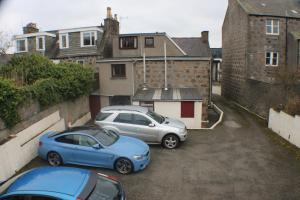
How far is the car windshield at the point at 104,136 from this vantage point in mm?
11500

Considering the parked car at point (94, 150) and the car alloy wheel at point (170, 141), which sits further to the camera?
the car alloy wheel at point (170, 141)

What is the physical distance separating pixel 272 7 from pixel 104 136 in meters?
25.1

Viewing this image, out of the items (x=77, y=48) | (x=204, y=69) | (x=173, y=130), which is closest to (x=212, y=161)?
(x=173, y=130)

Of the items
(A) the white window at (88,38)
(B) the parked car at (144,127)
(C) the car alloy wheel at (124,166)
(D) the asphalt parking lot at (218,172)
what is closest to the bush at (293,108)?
(D) the asphalt parking lot at (218,172)

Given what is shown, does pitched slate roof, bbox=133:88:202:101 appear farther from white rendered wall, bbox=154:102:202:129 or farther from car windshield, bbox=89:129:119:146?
car windshield, bbox=89:129:119:146

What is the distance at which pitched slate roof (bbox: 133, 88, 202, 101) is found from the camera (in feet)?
61.4

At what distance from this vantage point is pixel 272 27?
92.8ft

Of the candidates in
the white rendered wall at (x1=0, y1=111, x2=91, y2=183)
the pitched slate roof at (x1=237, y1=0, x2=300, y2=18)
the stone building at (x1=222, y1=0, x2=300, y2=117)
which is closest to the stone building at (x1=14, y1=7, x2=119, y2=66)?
the white rendered wall at (x1=0, y1=111, x2=91, y2=183)

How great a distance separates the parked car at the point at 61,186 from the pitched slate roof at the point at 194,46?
1922cm

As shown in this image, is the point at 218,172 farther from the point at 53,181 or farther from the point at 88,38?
the point at 88,38

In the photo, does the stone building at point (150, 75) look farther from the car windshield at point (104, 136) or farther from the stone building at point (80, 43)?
the car windshield at point (104, 136)

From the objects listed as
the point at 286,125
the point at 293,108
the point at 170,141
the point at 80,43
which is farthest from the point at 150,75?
the point at 293,108

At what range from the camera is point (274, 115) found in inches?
722

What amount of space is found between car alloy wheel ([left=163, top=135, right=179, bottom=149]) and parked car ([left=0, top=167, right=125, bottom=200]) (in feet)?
22.9
